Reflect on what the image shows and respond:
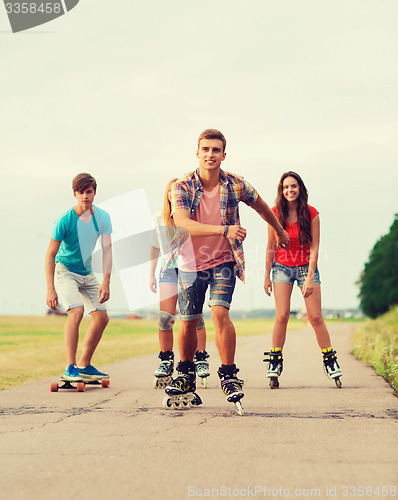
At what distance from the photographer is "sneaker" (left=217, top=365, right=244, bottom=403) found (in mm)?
5207

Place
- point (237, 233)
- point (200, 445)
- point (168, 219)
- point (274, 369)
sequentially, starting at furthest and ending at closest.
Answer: point (274, 369)
point (168, 219)
point (237, 233)
point (200, 445)

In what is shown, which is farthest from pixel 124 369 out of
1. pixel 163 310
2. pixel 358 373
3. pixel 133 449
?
pixel 133 449

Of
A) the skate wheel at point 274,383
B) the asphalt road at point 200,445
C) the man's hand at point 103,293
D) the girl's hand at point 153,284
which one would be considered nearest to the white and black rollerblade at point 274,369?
the skate wheel at point 274,383

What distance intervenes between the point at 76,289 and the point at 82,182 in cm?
119

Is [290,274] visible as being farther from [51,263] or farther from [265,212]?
[51,263]

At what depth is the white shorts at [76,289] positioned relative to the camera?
7.41 meters

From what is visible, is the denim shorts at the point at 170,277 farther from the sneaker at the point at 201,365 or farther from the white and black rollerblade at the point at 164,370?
the sneaker at the point at 201,365

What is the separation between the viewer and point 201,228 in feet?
16.2

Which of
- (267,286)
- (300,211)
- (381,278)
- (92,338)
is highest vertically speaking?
(381,278)

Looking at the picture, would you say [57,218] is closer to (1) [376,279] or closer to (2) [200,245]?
(2) [200,245]

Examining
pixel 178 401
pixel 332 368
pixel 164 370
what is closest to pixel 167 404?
pixel 178 401

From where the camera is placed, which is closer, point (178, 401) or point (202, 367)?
point (178, 401)

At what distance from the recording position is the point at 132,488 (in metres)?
2.98

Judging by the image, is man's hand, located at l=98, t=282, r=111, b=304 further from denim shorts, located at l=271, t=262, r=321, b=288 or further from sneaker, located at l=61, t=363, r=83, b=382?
denim shorts, located at l=271, t=262, r=321, b=288
